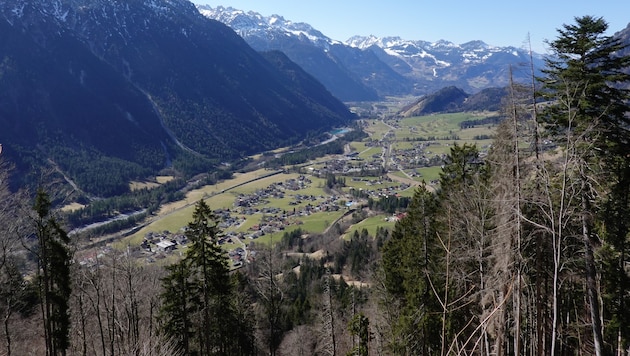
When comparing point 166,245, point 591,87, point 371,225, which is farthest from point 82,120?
point 591,87

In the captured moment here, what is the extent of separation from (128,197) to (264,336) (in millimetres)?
90818

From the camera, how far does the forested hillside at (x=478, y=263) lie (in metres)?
8.47

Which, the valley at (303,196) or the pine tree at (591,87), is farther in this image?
the valley at (303,196)

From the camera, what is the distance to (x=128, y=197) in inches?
4471

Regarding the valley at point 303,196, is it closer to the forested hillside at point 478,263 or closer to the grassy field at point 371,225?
the grassy field at point 371,225

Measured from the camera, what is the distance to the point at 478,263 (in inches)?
538

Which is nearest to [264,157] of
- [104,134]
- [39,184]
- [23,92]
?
[104,134]

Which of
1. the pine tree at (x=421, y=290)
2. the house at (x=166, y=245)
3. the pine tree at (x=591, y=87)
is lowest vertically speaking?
the house at (x=166, y=245)

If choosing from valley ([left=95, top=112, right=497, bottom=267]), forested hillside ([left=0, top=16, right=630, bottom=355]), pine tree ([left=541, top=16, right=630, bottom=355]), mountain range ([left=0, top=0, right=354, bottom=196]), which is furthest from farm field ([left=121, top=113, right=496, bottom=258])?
pine tree ([left=541, top=16, right=630, bottom=355])

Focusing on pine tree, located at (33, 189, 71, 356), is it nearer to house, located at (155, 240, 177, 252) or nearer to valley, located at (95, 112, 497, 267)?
valley, located at (95, 112, 497, 267)

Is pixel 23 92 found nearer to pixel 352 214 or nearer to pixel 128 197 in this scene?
pixel 128 197

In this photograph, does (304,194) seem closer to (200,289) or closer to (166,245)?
(166,245)

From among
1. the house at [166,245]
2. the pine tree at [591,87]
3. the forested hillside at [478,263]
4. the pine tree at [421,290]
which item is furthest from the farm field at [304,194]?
the pine tree at [591,87]

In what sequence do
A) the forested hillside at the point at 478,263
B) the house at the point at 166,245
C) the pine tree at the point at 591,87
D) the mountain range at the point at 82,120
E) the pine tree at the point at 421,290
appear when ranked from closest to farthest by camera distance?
the forested hillside at the point at 478,263 → the pine tree at the point at 591,87 → the pine tree at the point at 421,290 → the house at the point at 166,245 → the mountain range at the point at 82,120
